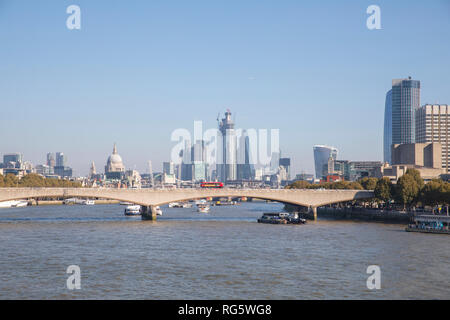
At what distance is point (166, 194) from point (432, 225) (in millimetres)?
38145

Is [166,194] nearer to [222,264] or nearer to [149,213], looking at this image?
[149,213]

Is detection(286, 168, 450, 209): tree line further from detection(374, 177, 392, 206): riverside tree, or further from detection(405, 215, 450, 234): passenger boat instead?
detection(405, 215, 450, 234): passenger boat

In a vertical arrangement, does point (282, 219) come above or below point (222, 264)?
below

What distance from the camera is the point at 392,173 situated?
141625 mm

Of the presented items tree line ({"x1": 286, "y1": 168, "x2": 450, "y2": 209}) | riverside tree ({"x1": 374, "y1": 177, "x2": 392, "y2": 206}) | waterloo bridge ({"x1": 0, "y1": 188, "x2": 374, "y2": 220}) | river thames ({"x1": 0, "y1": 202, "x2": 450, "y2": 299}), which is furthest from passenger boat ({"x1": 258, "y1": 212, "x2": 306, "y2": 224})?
river thames ({"x1": 0, "y1": 202, "x2": 450, "y2": 299})

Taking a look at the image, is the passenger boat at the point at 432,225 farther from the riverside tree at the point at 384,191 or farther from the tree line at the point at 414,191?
the riverside tree at the point at 384,191

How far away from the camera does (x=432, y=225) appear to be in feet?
211

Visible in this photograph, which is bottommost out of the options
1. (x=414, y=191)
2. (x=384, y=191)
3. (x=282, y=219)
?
(x=282, y=219)

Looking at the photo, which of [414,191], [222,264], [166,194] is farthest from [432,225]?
[166,194]

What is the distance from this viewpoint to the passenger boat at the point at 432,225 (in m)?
62.7

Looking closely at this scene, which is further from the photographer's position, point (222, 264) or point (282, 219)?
point (282, 219)

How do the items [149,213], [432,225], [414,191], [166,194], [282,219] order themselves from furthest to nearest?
[414,191], [149,213], [166,194], [282,219], [432,225]

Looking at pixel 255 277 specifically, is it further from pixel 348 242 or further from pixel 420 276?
pixel 348 242

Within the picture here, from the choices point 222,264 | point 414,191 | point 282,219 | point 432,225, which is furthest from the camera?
point 414,191
